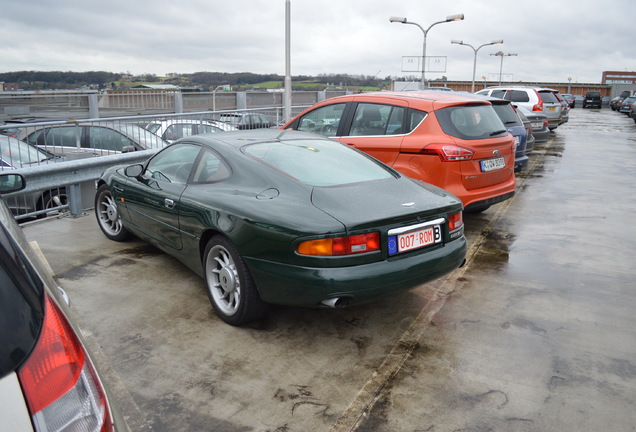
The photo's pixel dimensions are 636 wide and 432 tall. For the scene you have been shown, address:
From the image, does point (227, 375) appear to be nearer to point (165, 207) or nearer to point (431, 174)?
point (165, 207)

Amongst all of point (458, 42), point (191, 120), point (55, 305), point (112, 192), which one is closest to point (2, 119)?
point (191, 120)

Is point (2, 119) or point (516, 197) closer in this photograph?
point (516, 197)

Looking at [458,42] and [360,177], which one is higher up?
[458,42]

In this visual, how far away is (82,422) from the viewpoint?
138 cm

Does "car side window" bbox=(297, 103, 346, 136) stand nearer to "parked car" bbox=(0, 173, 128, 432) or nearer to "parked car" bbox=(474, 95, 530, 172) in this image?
"parked car" bbox=(474, 95, 530, 172)

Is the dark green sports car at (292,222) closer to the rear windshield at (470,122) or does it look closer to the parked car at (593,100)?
the rear windshield at (470,122)

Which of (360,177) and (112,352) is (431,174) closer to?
(360,177)

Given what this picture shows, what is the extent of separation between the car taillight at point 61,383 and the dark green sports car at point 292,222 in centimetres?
198

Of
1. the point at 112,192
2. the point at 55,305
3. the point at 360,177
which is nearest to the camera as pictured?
the point at 55,305

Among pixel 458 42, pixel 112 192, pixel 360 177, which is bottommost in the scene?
pixel 112 192

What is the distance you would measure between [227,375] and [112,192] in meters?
3.02

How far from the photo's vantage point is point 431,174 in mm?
5879

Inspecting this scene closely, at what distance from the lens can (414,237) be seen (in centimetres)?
372

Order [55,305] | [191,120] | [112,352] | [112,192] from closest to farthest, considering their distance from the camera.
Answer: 1. [55,305]
2. [112,352]
3. [112,192]
4. [191,120]
